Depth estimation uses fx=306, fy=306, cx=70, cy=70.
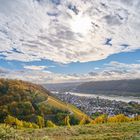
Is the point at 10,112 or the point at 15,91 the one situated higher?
the point at 15,91

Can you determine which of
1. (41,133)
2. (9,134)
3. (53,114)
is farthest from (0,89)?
(9,134)

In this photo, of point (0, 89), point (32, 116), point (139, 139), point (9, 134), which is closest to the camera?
point (9, 134)

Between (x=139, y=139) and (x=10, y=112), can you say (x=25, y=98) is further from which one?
(x=139, y=139)

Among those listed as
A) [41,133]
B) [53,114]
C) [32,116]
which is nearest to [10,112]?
[32,116]

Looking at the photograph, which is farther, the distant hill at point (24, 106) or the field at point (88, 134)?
the distant hill at point (24, 106)

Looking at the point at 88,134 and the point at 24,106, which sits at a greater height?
the point at 24,106

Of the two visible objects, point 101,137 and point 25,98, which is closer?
point 101,137

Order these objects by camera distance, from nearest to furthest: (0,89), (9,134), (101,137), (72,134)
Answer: (9,134), (101,137), (72,134), (0,89)

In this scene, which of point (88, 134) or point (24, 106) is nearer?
point (88, 134)

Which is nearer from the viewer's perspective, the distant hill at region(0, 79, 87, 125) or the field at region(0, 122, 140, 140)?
Result: the field at region(0, 122, 140, 140)
